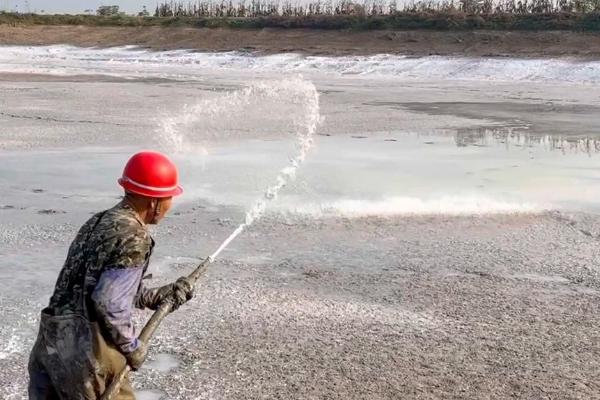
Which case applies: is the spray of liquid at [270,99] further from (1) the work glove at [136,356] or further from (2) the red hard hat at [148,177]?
(2) the red hard hat at [148,177]

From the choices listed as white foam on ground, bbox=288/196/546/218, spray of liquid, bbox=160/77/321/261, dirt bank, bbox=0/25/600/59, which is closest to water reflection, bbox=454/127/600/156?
spray of liquid, bbox=160/77/321/261

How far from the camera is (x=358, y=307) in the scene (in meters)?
6.12

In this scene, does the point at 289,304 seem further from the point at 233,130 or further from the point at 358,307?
the point at 233,130

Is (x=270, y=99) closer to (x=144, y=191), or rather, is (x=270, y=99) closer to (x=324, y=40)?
(x=144, y=191)

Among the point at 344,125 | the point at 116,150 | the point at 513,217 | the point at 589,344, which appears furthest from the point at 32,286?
the point at 344,125

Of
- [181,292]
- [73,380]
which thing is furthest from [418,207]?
[73,380]

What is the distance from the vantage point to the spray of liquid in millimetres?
9695

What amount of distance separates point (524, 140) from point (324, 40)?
102 feet

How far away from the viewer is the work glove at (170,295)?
12.6ft

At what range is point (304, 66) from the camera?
125 ft

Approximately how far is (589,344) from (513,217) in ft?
11.3

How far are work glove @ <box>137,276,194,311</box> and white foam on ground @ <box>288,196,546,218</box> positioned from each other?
501 centimetres

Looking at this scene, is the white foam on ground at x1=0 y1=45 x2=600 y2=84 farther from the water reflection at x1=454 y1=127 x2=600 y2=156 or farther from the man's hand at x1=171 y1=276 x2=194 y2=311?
the man's hand at x1=171 y1=276 x2=194 y2=311

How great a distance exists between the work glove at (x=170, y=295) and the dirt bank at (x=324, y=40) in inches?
1232
